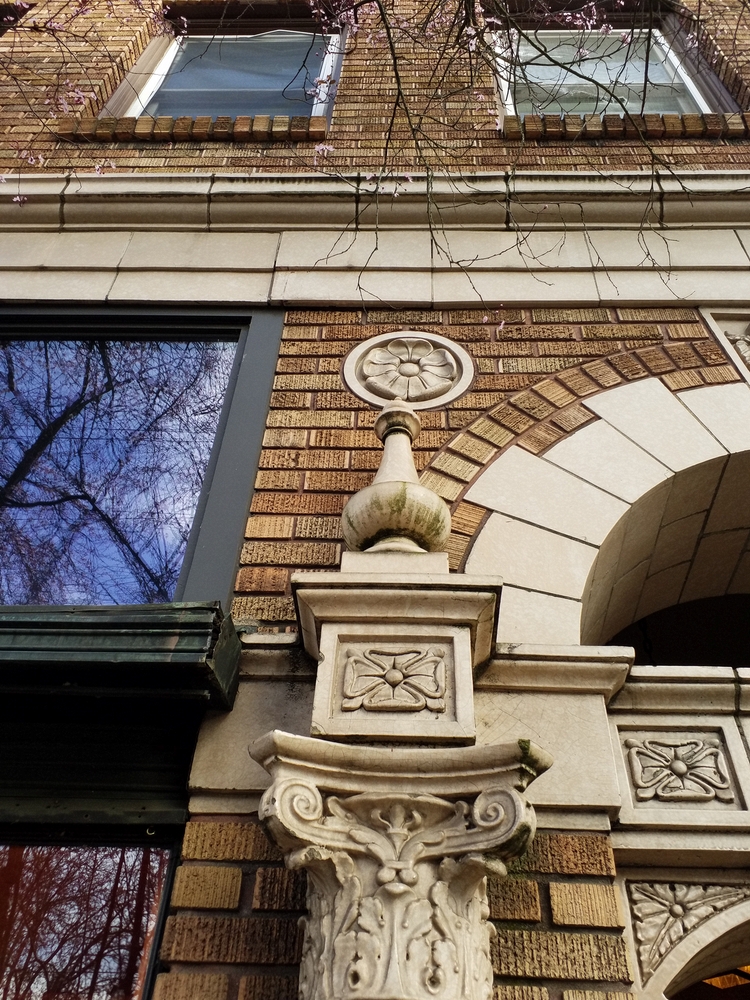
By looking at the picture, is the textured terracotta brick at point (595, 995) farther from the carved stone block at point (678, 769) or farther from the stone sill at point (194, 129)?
the stone sill at point (194, 129)

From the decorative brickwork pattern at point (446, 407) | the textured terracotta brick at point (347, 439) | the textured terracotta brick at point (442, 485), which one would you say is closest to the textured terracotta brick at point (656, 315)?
the decorative brickwork pattern at point (446, 407)

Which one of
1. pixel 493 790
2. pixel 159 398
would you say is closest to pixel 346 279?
pixel 159 398

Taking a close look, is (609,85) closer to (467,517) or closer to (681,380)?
(681,380)

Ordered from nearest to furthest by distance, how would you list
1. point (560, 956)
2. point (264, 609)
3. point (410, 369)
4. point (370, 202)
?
point (560, 956)
point (264, 609)
point (410, 369)
point (370, 202)

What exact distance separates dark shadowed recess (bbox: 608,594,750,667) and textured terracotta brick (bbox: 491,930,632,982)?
11.1ft

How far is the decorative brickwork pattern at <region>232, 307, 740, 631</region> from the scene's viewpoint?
357 centimetres

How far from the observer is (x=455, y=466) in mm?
3832

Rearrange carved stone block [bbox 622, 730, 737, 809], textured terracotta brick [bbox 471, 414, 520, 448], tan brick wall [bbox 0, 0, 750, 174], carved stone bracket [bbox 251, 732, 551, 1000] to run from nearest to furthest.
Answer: carved stone bracket [bbox 251, 732, 551, 1000]
carved stone block [bbox 622, 730, 737, 809]
textured terracotta brick [bbox 471, 414, 520, 448]
tan brick wall [bbox 0, 0, 750, 174]

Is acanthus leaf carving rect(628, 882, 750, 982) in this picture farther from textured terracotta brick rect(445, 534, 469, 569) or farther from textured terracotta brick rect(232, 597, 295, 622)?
textured terracotta brick rect(232, 597, 295, 622)

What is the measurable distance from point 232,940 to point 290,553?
1.54 metres

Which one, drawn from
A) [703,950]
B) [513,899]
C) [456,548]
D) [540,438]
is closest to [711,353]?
[540,438]

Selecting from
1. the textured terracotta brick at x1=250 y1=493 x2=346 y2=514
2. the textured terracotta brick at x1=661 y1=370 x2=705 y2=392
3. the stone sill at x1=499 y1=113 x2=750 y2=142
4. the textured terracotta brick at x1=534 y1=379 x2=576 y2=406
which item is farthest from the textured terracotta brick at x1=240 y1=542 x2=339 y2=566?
the stone sill at x1=499 y1=113 x2=750 y2=142

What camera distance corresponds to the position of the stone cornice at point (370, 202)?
16.6ft

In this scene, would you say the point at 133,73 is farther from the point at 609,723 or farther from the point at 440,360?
the point at 609,723
